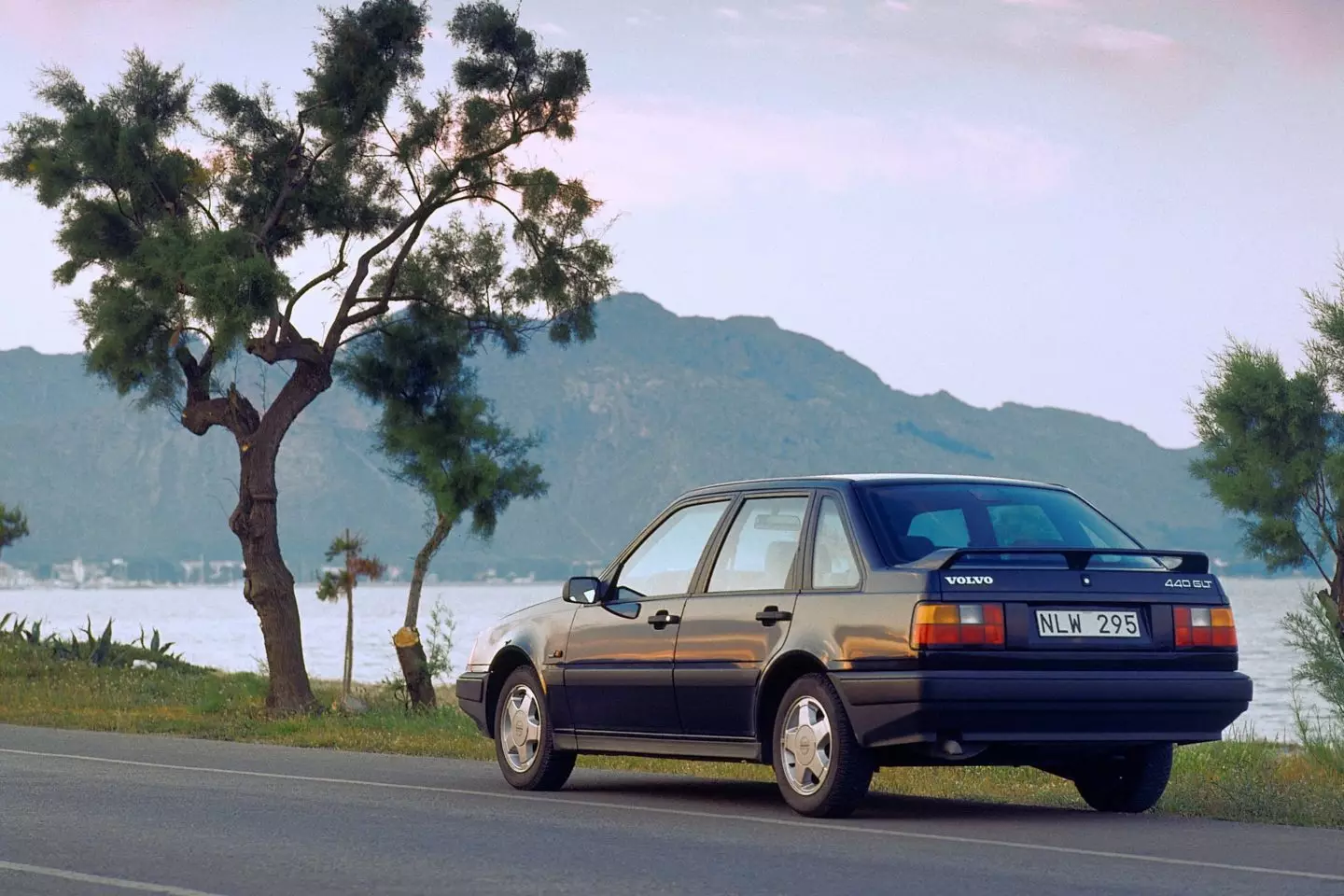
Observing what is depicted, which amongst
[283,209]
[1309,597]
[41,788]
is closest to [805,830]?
[41,788]

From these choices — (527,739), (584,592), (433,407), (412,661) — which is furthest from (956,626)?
(433,407)

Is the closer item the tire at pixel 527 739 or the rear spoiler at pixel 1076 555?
the rear spoiler at pixel 1076 555

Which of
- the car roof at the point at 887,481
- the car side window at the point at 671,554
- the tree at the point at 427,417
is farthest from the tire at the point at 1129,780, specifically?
the tree at the point at 427,417

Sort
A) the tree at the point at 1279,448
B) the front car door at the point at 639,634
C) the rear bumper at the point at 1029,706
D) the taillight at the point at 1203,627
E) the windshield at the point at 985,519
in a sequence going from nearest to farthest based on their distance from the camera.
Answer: the rear bumper at the point at 1029,706
the taillight at the point at 1203,627
the windshield at the point at 985,519
the front car door at the point at 639,634
the tree at the point at 1279,448

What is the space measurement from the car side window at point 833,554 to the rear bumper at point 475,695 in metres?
3.08

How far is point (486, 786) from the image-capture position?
13125 millimetres

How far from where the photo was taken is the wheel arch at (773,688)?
35.6ft

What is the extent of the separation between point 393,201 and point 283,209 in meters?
1.47

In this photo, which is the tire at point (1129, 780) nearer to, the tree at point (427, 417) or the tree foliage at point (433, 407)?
the tree at point (427, 417)

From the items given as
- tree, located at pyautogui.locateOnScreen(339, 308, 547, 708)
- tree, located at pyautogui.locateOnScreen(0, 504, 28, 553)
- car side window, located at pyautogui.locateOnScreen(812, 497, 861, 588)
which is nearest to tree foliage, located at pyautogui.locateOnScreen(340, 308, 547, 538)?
tree, located at pyautogui.locateOnScreen(339, 308, 547, 708)

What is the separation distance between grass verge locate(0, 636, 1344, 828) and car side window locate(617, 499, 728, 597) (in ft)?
6.92

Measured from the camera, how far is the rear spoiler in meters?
10.3

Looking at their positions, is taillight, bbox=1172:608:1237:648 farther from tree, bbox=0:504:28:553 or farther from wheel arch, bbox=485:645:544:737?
tree, bbox=0:504:28:553

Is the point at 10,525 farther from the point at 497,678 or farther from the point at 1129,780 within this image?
the point at 1129,780
